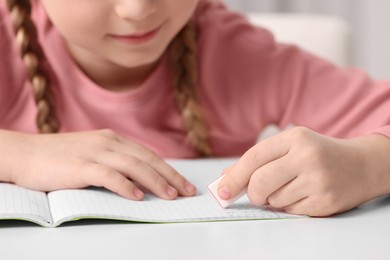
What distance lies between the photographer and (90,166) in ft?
2.71

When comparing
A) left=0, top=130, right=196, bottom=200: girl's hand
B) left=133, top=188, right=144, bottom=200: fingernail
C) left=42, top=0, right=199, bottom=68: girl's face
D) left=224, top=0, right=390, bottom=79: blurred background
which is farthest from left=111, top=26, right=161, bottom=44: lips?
left=224, top=0, right=390, bottom=79: blurred background

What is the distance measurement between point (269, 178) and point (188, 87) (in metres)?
0.43

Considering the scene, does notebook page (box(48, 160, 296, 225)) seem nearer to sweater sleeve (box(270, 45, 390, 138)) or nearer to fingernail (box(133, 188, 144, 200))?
fingernail (box(133, 188, 144, 200))

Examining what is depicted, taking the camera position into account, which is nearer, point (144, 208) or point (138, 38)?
point (144, 208)

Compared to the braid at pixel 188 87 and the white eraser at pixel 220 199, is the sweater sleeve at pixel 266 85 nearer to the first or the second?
the braid at pixel 188 87

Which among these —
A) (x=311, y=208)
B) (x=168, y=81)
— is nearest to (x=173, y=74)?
(x=168, y=81)

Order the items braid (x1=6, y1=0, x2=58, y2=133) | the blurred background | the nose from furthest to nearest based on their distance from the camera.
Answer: the blurred background
braid (x1=6, y1=0, x2=58, y2=133)
the nose

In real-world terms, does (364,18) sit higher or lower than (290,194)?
lower

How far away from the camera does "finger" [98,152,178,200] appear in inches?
32.0

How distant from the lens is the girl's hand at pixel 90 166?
814 mm

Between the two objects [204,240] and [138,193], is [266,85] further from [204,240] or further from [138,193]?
[204,240]

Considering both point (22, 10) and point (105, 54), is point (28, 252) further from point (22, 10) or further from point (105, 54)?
point (22, 10)

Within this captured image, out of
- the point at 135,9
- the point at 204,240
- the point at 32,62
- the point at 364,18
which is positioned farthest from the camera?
the point at 364,18

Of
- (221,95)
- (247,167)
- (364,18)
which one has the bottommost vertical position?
(364,18)
